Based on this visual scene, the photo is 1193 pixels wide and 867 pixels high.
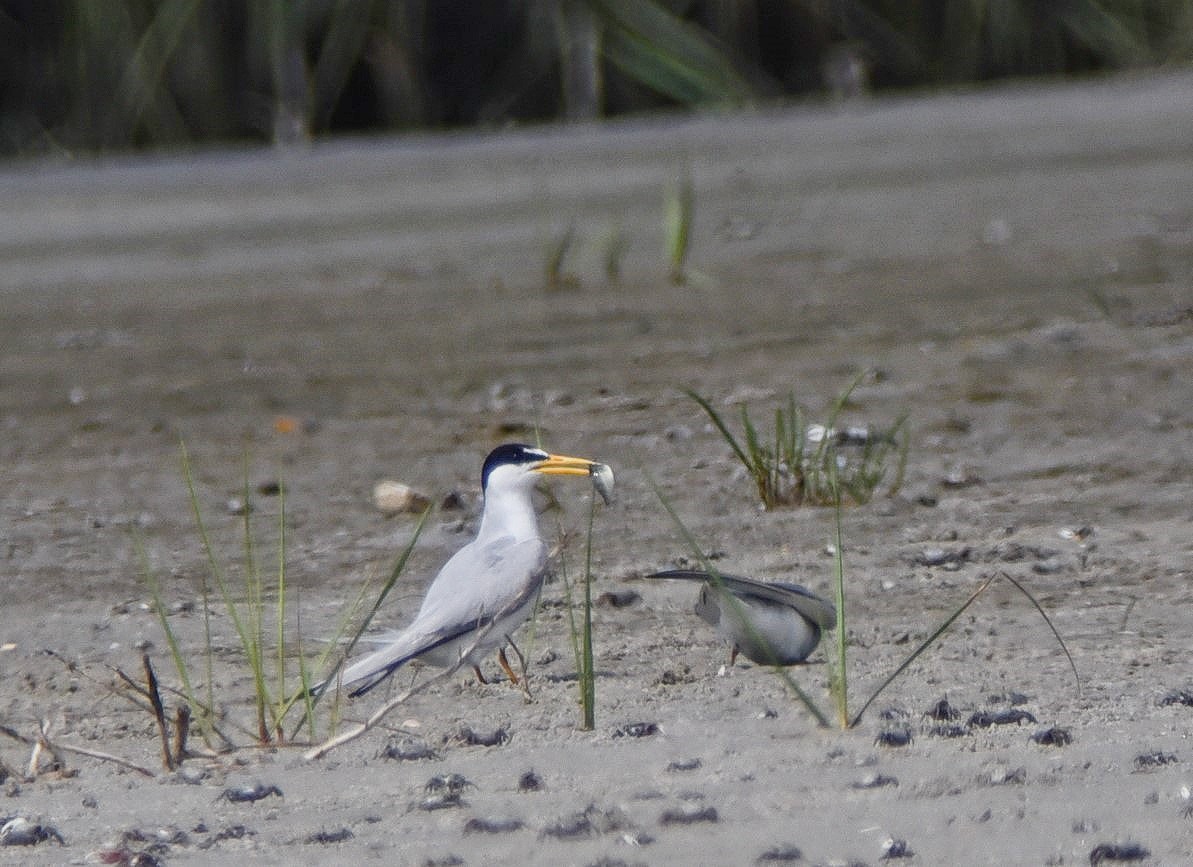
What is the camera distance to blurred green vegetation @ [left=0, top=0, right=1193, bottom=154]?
9.23m

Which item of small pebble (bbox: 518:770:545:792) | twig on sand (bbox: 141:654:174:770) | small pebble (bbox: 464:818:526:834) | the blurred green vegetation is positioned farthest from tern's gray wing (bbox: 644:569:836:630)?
the blurred green vegetation

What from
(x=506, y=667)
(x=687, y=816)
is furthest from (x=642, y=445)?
(x=687, y=816)

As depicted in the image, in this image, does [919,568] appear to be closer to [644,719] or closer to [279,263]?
[644,719]

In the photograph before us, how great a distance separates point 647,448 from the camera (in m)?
4.75

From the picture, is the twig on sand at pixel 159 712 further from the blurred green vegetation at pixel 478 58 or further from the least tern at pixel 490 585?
the blurred green vegetation at pixel 478 58

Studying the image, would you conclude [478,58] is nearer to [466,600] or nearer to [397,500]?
[397,500]

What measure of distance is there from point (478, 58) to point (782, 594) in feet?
22.6

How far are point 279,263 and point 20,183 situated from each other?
179cm

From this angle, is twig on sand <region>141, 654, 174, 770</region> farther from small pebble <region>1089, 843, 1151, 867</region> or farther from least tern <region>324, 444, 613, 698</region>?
small pebble <region>1089, 843, 1151, 867</region>

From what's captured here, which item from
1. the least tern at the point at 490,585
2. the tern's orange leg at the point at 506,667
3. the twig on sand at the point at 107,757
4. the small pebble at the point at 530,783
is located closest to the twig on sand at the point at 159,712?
the twig on sand at the point at 107,757

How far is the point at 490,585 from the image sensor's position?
336 cm

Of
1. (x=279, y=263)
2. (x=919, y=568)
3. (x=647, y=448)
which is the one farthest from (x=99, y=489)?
(x=279, y=263)

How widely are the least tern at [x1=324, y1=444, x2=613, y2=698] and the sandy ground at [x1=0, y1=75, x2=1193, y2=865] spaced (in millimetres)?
80

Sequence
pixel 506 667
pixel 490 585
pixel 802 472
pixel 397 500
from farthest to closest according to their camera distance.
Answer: pixel 397 500 < pixel 802 472 < pixel 490 585 < pixel 506 667
